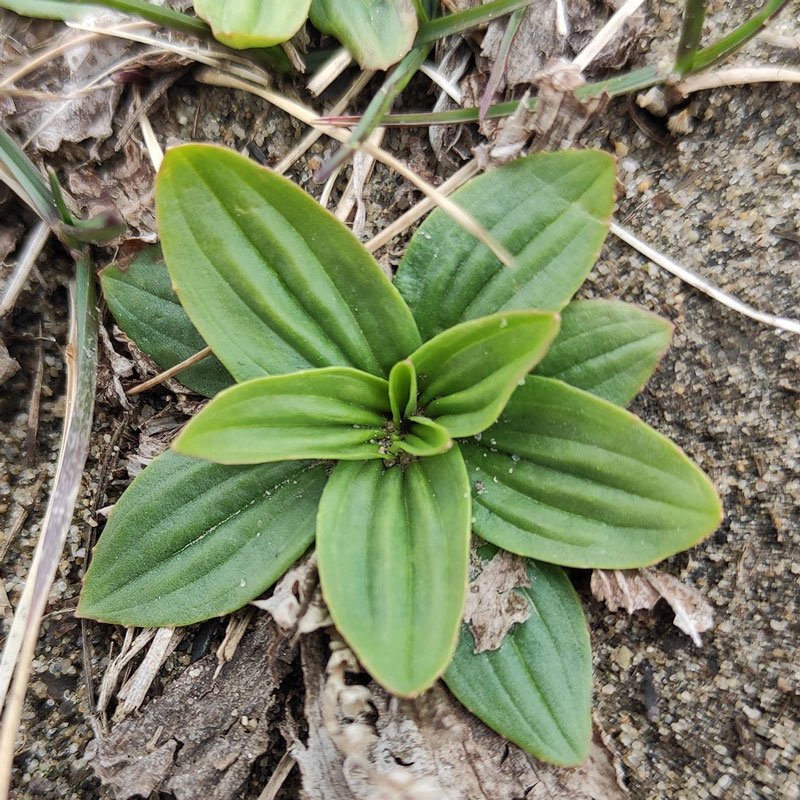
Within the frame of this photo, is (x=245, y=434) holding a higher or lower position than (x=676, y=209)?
higher

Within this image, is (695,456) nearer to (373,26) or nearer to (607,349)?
(607,349)

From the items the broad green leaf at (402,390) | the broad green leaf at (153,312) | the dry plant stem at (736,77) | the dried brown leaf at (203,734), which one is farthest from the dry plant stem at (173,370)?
the dry plant stem at (736,77)

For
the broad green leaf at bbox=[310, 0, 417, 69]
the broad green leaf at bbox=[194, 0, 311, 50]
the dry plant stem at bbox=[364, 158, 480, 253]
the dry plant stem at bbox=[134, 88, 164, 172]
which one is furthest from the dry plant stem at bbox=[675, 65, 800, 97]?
the dry plant stem at bbox=[134, 88, 164, 172]

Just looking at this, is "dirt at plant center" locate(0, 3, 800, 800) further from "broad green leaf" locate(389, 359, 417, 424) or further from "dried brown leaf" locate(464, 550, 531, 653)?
"broad green leaf" locate(389, 359, 417, 424)

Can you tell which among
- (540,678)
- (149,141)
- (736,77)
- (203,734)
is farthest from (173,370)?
(736,77)

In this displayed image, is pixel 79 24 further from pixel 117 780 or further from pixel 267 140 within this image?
pixel 117 780

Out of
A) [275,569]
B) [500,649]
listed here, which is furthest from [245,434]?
[500,649]

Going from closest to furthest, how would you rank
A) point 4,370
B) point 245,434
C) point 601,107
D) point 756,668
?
point 245,434
point 756,668
point 601,107
point 4,370
